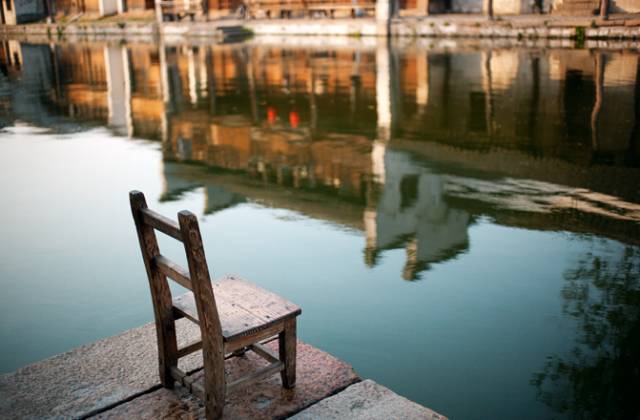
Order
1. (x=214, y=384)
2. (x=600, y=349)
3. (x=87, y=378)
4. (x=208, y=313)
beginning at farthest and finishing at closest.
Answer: (x=600, y=349) < (x=87, y=378) < (x=214, y=384) < (x=208, y=313)

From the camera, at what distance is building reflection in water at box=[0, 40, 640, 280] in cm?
772

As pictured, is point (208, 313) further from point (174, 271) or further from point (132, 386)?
point (132, 386)

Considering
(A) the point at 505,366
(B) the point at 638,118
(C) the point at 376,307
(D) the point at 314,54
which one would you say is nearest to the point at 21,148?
(C) the point at 376,307

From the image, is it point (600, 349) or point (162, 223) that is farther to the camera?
point (600, 349)

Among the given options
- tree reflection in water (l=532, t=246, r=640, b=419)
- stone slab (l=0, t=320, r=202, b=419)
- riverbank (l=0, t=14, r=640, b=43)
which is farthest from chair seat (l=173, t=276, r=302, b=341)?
riverbank (l=0, t=14, r=640, b=43)

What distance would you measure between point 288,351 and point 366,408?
548 mm

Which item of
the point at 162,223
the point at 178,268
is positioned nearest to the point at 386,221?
the point at 178,268

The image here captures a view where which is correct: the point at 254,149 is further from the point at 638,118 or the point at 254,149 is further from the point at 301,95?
the point at 638,118

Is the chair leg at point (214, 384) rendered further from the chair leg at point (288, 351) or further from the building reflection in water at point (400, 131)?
the building reflection in water at point (400, 131)

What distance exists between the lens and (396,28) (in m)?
30.5

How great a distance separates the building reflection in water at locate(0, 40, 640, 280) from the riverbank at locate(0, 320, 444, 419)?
7.77 feet

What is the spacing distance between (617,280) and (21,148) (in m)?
10.1

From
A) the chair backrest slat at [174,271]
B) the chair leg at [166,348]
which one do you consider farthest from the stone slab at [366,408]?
the chair backrest slat at [174,271]

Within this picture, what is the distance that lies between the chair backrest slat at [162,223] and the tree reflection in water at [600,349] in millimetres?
2500
